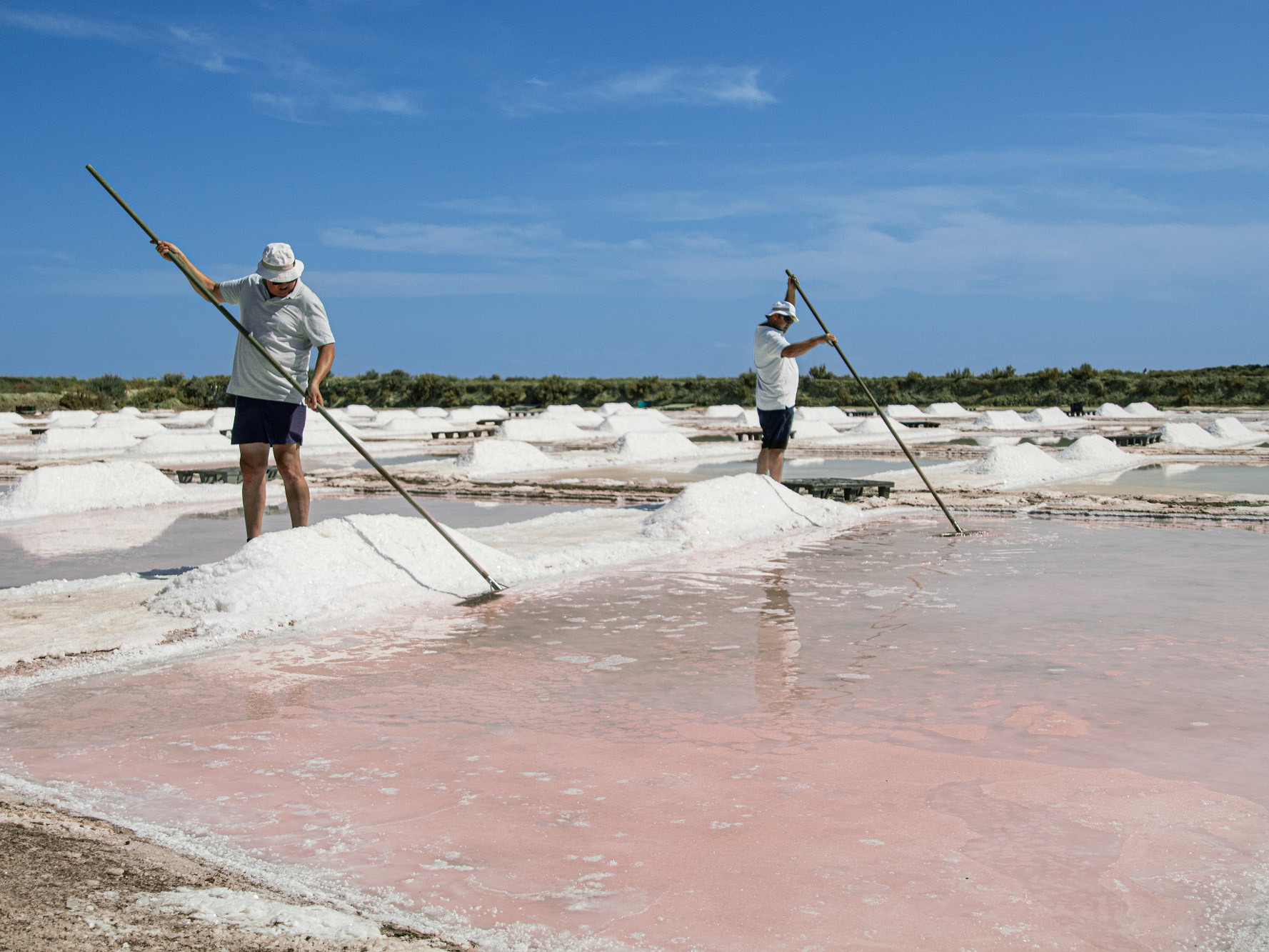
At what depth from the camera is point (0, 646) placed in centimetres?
330

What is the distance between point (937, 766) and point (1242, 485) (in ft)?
26.1

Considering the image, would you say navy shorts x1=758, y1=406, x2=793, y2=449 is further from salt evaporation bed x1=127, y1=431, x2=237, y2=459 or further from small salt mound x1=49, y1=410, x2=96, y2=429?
small salt mound x1=49, y1=410, x2=96, y2=429

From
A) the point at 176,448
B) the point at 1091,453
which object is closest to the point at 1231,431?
the point at 1091,453

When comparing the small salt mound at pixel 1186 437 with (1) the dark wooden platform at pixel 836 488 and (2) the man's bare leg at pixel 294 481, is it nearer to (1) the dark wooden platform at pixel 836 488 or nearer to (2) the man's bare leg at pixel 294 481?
(1) the dark wooden platform at pixel 836 488

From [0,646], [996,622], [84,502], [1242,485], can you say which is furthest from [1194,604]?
[84,502]

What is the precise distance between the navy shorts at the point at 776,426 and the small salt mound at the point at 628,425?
11.7 m

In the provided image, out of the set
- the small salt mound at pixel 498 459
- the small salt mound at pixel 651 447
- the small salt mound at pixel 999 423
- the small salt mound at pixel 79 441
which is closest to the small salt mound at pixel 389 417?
the small salt mound at pixel 79 441

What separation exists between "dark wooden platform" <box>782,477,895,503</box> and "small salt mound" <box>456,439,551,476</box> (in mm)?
3787

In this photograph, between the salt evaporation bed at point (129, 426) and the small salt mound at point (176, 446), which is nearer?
the small salt mound at point (176, 446)

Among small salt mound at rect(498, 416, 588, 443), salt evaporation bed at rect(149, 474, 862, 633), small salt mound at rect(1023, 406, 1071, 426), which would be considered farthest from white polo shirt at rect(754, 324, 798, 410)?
small salt mound at rect(1023, 406, 1071, 426)

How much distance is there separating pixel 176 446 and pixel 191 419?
42.2 ft

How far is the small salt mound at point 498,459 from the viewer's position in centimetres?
1120

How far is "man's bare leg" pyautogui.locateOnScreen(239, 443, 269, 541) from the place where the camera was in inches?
171

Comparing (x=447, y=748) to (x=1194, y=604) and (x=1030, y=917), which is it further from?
(x=1194, y=604)
